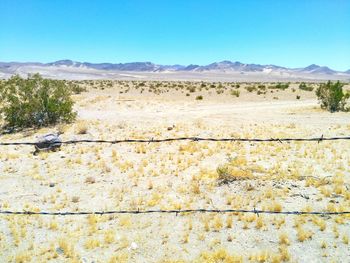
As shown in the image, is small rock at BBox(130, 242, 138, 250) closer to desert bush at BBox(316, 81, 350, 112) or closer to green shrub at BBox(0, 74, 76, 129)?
green shrub at BBox(0, 74, 76, 129)

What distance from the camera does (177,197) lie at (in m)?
11.4

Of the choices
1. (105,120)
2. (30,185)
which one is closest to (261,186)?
(30,185)

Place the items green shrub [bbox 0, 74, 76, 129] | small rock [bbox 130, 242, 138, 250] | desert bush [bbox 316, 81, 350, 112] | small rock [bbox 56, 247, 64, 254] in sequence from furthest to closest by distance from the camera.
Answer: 1. desert bush [bbox 316, 81, 350, 112]
2. green shrub [bbox 0, 74, 76, 129]
3. small rock [bbox 130, 242, 138, 250]
4. small rock [bbox 56, 247, 64, 254]

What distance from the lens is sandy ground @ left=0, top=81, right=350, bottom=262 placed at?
8.19 meters

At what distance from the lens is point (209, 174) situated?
13.3 metres

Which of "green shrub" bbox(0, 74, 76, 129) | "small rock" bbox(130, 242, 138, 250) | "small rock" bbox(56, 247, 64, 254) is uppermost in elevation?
"green shrub" bbox(0, 74, 76, 129)

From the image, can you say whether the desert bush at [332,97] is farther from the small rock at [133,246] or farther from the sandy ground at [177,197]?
the small rock at [133,246]

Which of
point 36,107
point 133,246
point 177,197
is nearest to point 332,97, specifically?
point 36,107

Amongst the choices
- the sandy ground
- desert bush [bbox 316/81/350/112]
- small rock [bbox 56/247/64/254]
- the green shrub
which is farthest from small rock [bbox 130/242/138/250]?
desert bush [bbox 316/81/350/112]

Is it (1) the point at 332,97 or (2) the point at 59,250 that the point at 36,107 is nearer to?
(2) the point at 59,250

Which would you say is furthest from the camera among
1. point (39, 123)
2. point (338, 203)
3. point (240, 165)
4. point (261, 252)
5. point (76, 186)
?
point (39, 123)

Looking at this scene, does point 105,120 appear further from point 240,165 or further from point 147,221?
point 147,221

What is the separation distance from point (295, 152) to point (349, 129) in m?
6.60

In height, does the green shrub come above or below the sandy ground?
above
